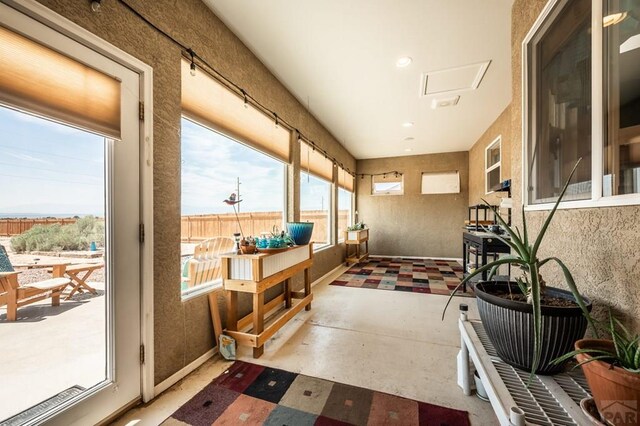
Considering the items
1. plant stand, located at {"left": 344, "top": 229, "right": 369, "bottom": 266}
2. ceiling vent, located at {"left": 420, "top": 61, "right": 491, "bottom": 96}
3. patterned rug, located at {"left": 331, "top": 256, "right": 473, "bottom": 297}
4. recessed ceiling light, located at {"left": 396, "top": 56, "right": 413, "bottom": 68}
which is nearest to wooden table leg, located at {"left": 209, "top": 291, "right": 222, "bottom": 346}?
patterned rug, located at {"left": 331, "top": 256, "right": 473, "bottom": 297}

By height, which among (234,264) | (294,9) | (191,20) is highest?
(294,9)

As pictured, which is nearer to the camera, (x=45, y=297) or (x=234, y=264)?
(x=45, y=297)

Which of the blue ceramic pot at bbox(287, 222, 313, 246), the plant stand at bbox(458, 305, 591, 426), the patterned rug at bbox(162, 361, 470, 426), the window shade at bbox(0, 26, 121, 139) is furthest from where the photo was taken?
the blue ceramic pot at bbox(287, 222, 313, 246)

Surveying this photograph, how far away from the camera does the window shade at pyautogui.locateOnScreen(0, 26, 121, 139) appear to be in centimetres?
96

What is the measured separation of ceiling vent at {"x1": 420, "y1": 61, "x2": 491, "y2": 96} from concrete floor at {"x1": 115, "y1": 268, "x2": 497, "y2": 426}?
2673mm

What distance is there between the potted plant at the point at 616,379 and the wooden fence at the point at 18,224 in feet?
6.80

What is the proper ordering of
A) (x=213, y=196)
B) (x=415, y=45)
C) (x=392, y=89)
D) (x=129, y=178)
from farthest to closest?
(x=392, y=89) → (x=415, y=45) → (x=213, y=196) → (x=129, y=178)


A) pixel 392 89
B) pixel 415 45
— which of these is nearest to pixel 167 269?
pixel 415 45

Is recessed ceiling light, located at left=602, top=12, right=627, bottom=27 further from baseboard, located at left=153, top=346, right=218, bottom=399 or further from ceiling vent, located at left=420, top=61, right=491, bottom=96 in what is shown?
baseboard, located at left=153, top=346, right=218, bottom=399

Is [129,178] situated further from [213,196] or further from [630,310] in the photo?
[630,310]

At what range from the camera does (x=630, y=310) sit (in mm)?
824

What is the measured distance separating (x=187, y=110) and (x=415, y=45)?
81.8 inches

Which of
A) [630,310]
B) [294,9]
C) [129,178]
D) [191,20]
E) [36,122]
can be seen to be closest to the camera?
[630,310]

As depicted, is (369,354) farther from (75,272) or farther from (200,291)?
(75,272)
